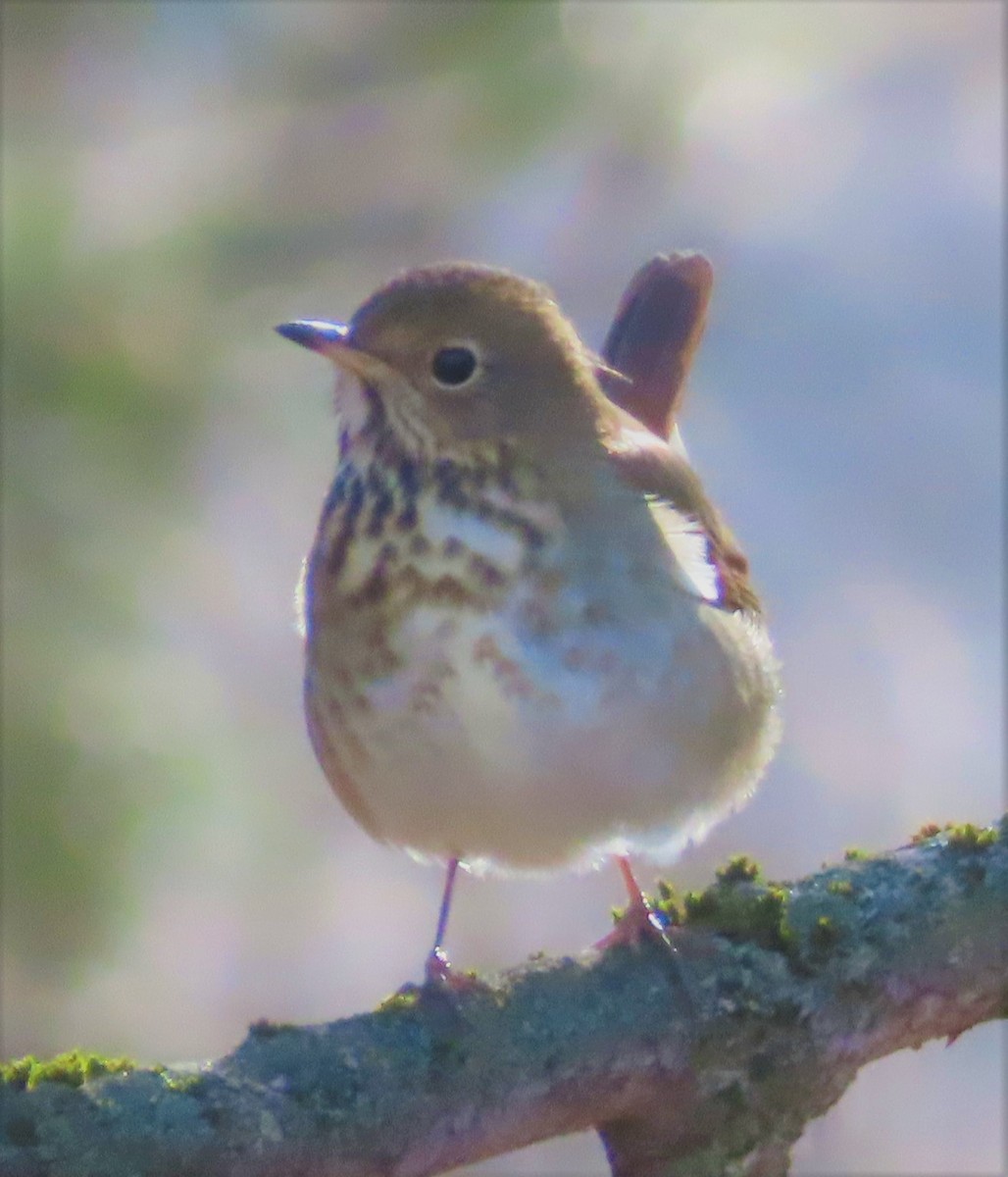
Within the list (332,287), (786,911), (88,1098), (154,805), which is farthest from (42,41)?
(88,1098)

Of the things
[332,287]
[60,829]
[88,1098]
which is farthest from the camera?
[332,287]

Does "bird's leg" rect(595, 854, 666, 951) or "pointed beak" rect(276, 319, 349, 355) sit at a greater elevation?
"pointed beak" rect(276, 319, 349, 355)

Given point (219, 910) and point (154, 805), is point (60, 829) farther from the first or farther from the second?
point (219, 910)

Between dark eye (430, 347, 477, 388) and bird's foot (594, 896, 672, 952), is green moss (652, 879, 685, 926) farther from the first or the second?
dark eye (430, 347, 477, 388)

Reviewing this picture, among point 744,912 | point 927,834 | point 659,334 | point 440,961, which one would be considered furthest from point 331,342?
point 659,334

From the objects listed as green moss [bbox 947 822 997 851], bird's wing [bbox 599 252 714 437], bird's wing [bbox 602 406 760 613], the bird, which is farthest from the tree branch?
bird's wing [bbox 599 252 714 437]
